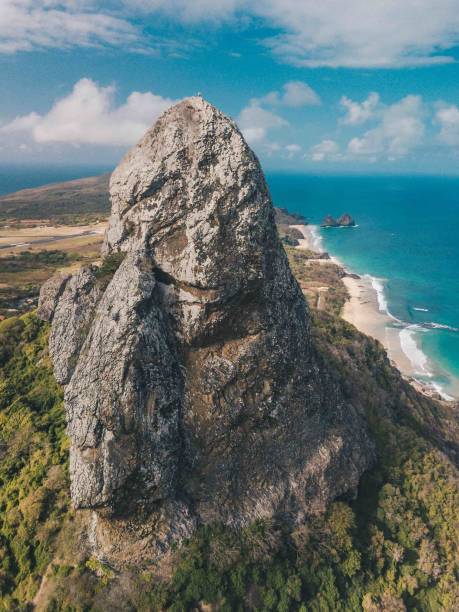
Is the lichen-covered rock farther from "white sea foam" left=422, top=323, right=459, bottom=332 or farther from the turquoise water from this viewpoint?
"white sea foam" left=422, top=323, right=459, bottom=332

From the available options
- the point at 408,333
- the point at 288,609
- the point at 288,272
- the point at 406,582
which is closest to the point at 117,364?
the point at 288,272

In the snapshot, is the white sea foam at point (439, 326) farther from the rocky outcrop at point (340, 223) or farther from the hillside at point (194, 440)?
the rocky outcrop at point (340, 223)

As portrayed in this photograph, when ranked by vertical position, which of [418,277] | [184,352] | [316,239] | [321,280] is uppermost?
[184,352]

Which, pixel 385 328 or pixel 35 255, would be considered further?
pixel 35 255

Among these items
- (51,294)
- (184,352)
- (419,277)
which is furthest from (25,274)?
(419,277)

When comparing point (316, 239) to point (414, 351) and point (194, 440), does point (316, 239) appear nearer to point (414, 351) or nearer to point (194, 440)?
point (414, 351)

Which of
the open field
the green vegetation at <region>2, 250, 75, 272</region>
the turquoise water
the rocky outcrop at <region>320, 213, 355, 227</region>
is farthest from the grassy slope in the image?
the rocky outcrop at <region>320, 213, 355, 227</region>

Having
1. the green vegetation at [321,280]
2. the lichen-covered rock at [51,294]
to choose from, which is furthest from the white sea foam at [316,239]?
the lichen-covered rock at [51,294]
